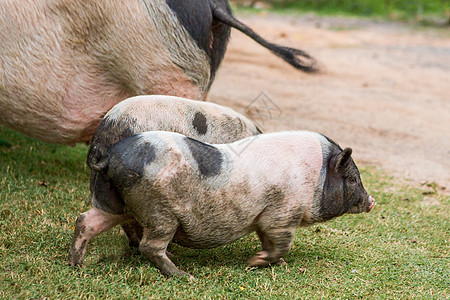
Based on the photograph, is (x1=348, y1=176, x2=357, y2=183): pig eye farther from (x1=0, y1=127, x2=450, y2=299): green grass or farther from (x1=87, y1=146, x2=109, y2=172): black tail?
(x1=87, y1=146, x2=109, y2=172): black tail

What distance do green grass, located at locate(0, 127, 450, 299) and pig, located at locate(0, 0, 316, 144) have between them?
651mm

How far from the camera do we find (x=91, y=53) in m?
4.03

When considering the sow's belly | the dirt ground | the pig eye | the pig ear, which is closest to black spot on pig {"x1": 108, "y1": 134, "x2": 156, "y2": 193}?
the sow's belly

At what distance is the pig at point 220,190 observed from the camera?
9.82 ft

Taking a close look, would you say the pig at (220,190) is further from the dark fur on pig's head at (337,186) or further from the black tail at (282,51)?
the black tail at (282,51)

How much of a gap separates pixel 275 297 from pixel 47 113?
6.77 ft

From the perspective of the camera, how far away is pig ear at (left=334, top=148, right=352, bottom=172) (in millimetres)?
3383

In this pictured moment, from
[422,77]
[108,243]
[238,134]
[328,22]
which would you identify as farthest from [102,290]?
[328,22]

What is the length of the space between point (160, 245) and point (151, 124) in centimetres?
74

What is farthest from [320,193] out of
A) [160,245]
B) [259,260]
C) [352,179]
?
[160,245]

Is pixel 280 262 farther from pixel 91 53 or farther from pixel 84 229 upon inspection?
pixel 91 53

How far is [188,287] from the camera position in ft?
9.87

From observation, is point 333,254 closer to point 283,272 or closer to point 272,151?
point 283,272

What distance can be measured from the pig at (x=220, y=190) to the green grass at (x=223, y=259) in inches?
5.9
